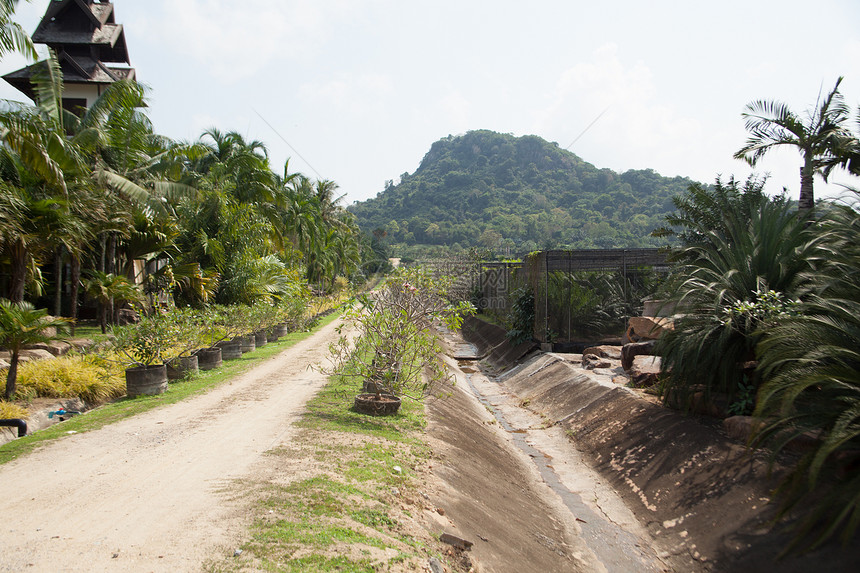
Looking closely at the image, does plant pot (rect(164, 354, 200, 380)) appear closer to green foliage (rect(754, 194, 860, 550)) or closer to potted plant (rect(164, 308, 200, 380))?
potted plant (rect(164, 308, 200, 380))

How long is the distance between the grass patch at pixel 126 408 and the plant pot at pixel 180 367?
166 millimetres

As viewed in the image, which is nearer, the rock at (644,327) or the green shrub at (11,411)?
the green shrub at (11,411)

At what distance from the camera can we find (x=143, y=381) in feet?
33.7

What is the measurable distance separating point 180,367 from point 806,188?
13.3m

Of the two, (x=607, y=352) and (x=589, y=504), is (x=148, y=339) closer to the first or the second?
(x=589, y=504)

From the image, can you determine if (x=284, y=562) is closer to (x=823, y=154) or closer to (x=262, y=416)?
(x=262, y=416)

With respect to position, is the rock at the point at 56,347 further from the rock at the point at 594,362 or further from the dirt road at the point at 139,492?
the rock at the point at 594,362

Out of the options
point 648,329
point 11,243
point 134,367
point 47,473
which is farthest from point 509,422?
point 11,243

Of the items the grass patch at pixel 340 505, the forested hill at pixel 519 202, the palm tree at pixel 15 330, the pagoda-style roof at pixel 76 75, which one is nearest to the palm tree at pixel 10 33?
the palm tree at pixel 15 330

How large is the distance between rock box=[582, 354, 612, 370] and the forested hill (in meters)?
38.7

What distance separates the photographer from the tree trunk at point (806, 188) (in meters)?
11.8

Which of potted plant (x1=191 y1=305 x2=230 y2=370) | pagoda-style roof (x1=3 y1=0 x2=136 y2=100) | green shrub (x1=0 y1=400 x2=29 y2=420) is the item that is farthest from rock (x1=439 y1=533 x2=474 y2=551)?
pagoda-style roof (x1=3 y1=0 x2=136 y2=100)

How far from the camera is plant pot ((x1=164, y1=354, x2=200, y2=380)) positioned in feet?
38.5

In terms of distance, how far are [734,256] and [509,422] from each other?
21.2 feet
